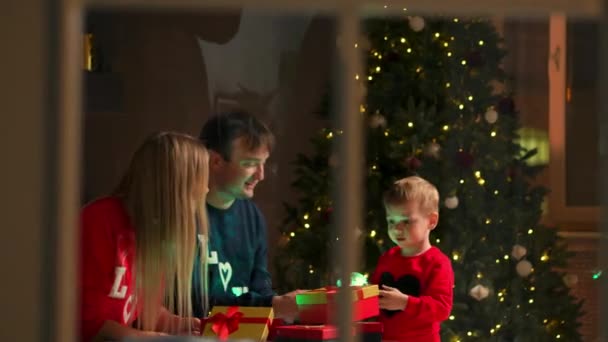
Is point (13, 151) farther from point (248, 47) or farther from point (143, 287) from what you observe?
point (248, 47)

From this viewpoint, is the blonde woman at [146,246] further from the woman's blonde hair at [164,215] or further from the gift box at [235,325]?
the gift box at [235,325]

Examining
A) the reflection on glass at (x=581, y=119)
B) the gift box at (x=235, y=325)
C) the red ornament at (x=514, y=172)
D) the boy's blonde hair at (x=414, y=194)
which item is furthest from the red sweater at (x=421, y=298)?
the reflection on glass at (x=581, y=119)

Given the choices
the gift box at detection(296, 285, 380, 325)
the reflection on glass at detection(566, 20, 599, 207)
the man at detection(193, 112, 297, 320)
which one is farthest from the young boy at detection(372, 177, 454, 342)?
the reflection on glass at detection(566, 20, 599, 207)

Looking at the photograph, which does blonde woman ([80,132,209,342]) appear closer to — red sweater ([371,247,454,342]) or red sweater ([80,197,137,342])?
red sweater ([80,197,137,342])

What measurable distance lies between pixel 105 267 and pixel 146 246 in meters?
0.31

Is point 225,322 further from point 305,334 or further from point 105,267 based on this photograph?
point 105,267

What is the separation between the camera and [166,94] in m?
4.62

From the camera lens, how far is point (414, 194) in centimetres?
451

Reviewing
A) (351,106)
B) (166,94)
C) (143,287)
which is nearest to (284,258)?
(166,94)

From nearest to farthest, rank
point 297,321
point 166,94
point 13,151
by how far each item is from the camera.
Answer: point 13,151, point 297,321, point 166,94

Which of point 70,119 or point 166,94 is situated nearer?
point 70,119

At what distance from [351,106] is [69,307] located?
48 centimetres

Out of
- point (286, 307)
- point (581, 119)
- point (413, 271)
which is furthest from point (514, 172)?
point (286, 307)

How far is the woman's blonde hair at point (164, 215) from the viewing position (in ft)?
10.7
